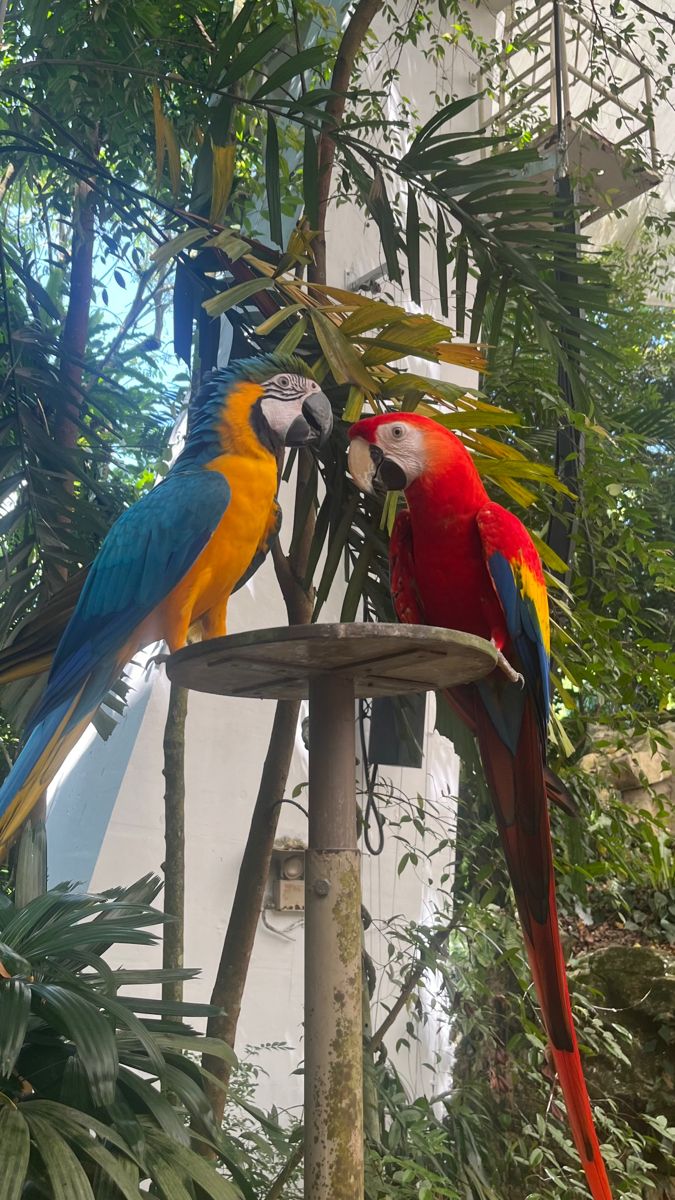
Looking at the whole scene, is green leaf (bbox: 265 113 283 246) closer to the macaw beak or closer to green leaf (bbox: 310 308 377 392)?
green leaf (bbox: 310 308 377 392)

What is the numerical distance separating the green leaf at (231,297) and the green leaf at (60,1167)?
792 mm

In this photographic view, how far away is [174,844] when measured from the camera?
1.47m

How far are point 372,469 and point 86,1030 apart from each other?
0.60 meters

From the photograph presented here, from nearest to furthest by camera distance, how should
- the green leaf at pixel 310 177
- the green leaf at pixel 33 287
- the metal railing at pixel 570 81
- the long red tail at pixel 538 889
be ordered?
the long red tail at pixel 538 889, the green leaf at pixel 310 177, the green leaf at pixel 33 287, the metal railing at pixel 570 81

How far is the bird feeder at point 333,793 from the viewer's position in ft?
2.40

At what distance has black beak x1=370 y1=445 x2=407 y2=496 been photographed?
Result: 3.08 feet

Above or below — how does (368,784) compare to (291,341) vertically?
below

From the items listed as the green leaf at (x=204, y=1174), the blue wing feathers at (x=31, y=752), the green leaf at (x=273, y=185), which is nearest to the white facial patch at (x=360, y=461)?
the blue wing feathers at (x=31, y=752)

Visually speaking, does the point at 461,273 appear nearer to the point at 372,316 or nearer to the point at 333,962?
the point at 372,316

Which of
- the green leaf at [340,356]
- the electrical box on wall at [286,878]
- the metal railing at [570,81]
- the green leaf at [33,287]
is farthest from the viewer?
the metal railing at [570,81]

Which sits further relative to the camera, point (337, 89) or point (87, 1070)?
point (337, 89)

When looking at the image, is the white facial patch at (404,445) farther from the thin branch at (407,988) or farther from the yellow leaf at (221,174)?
the thin branch at (407,988)

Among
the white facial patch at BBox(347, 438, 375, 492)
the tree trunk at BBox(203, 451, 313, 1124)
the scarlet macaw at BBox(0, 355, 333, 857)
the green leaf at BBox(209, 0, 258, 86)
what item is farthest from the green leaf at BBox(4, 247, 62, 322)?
the white facial patch at BBox(347, 438, 375, 492)

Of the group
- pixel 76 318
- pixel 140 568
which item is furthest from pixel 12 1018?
pixel 76 318
